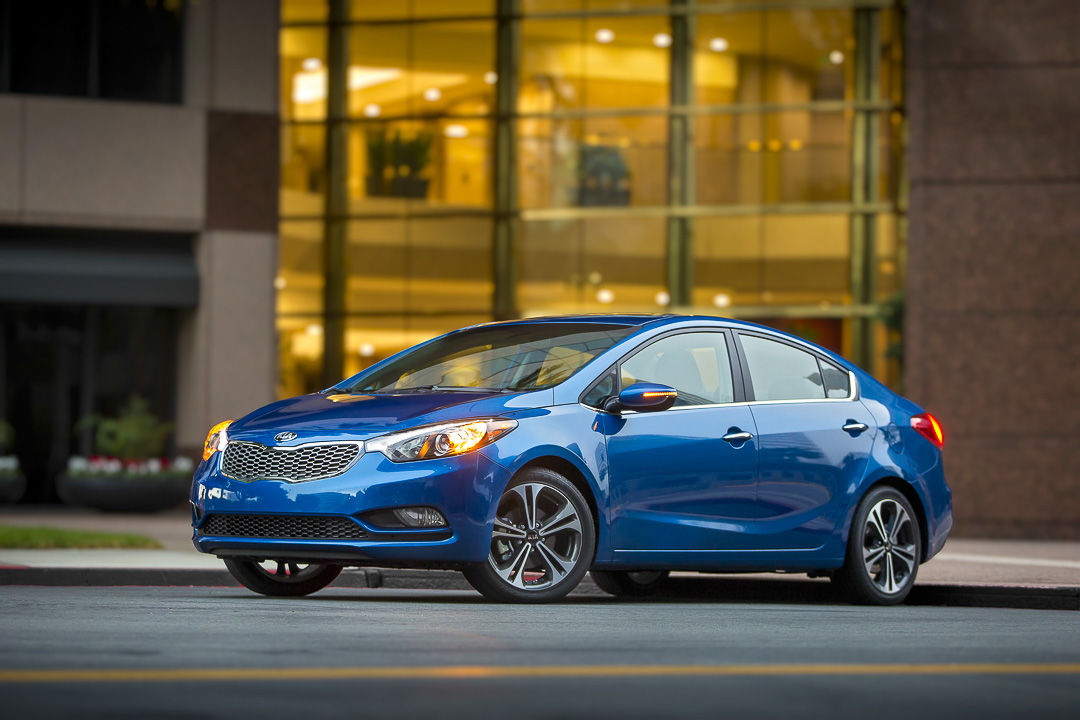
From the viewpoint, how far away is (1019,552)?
1731 centimetres

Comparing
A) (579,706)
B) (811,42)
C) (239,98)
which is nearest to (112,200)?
(239,98)

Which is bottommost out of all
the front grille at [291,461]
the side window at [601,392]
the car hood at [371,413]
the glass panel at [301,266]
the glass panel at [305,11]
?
the front grille at [291,461]

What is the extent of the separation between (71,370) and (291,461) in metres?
15.6

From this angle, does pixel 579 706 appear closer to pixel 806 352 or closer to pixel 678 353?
pixel 678 353

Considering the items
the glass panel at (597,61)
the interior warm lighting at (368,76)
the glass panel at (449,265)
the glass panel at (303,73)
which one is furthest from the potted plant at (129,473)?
the glass panel at (597,61)

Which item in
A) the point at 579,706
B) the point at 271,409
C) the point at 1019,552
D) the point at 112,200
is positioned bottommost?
the point at 1019,552

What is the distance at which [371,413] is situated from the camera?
9.17 m

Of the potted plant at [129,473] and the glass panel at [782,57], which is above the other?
the glass panel at [782,57]

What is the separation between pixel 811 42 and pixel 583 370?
16495 millimetres

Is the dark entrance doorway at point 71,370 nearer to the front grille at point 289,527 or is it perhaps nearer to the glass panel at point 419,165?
the glass panel at point 419,165

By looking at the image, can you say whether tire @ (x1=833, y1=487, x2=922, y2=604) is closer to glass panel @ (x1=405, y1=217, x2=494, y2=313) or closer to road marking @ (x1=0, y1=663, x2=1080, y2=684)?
road marking @ (x1=0, y1=663, x2=1080, y2=684)

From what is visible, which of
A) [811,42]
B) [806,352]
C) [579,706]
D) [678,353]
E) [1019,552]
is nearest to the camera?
[579,706]

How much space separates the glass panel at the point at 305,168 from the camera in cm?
2686

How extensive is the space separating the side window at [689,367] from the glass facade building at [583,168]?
14085 millimetres
